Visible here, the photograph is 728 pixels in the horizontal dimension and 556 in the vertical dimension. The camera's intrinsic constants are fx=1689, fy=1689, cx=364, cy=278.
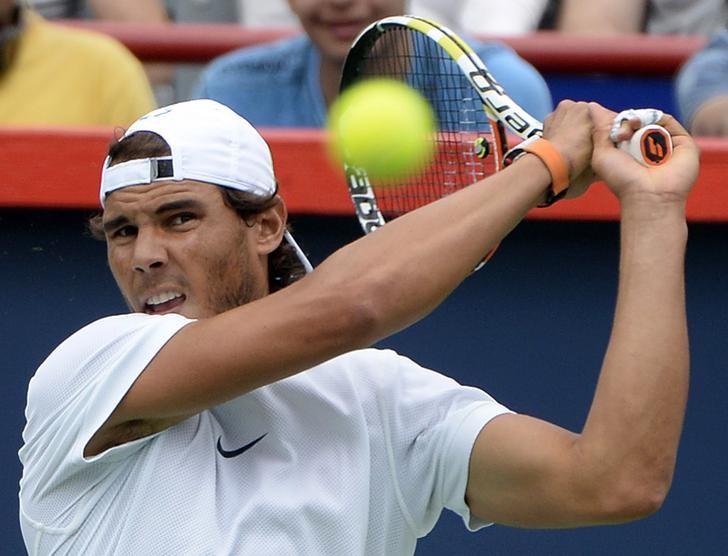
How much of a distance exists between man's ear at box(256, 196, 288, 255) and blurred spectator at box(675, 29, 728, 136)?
175 cm

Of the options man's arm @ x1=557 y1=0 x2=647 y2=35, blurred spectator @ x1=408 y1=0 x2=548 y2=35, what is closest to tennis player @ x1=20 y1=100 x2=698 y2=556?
blurred spectator @ x1=408 y1=0 x2=548 y2=35

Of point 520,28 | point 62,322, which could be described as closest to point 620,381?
point 62,322

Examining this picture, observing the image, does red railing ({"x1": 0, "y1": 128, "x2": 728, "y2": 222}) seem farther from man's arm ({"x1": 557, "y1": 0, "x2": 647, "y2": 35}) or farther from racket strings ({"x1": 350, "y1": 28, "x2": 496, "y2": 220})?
man's arm ({"x1": 557, "y1": 0, "x2": 647, "y2": 35})

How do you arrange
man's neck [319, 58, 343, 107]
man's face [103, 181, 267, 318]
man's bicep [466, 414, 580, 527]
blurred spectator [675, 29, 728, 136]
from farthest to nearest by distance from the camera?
man's neck [319, 58, 343, 107] < blurred spectator [675, 29, 728, 136] < man's face [103, 181, 267, 318] < man's bicep [466, 414, 580, 527]

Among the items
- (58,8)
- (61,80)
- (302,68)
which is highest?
(302,68)

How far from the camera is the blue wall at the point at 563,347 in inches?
150

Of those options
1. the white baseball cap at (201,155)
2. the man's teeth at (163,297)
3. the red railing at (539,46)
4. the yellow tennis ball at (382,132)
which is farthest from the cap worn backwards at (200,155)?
the red railing at (539,46)

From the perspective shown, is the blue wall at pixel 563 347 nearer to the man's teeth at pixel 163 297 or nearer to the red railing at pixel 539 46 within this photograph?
the man's teeth at pixel 163 297

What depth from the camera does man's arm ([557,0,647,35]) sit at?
539 centimetres

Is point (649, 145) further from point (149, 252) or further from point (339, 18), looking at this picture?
point (339, 18)

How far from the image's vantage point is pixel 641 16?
5.49m

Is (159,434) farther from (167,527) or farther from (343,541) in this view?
(343,541)

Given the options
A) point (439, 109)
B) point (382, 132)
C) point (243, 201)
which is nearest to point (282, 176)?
point (439, 109)

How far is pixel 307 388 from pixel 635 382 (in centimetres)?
55
